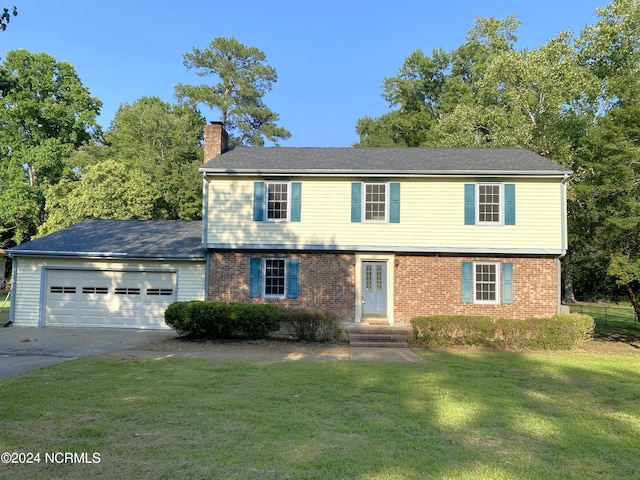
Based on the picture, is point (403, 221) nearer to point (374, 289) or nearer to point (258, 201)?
point (374, 289)

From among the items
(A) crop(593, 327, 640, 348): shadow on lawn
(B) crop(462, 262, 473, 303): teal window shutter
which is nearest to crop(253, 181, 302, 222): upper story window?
(B) crop(462, 262, 473, 303): teal window shutter

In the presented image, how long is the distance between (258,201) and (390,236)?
16.0ft

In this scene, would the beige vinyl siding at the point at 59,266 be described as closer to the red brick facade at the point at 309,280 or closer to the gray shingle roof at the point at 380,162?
the red brick facade at the point at 309,280

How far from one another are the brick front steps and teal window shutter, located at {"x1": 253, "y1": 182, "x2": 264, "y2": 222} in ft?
16.7

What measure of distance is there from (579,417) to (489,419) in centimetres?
136

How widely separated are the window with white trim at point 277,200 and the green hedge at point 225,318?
12.5 feet

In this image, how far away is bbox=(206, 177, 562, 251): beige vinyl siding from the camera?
15781 millimetres

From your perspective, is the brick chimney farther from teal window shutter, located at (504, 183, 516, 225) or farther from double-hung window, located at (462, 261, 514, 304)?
teal window shutter, located at (504, 183, 516, 225)

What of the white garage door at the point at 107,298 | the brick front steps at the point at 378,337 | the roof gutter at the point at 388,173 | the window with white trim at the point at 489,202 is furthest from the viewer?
the white garage door at the point at 107,298

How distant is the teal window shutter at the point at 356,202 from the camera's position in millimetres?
16172

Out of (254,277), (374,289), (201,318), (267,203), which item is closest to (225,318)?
(201,318)

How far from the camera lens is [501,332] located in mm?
13148

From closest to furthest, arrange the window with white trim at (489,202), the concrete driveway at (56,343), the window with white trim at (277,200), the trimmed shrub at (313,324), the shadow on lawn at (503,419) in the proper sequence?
the shadow on lawn at (503,419), the concrete driveway at (56,343), the trimmed shrub at (313,324), the window with white trim at (489,202), the window with white trim at (277,200)

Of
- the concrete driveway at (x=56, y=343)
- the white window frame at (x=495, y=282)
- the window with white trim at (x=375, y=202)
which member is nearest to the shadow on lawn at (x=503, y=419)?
the white window frame at (x=495, y=282)
